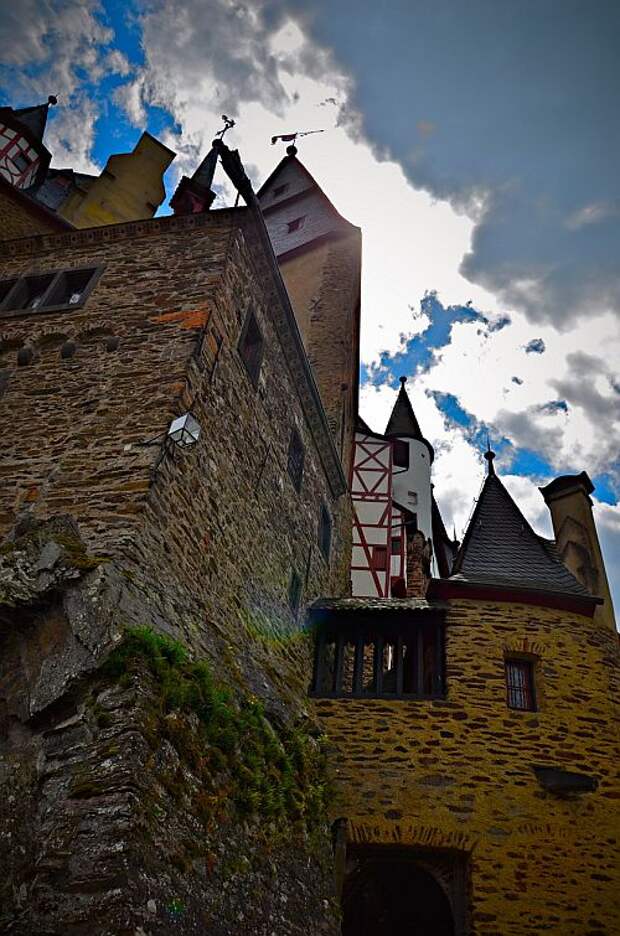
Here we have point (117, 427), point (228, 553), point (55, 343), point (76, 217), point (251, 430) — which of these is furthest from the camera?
point (76, 217)

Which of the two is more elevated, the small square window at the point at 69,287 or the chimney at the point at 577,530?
the chimney at the point at 577,530

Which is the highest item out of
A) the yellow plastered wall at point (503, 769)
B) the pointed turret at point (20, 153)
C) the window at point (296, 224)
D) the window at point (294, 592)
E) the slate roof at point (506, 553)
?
the window at point (296, 224)

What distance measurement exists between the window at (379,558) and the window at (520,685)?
7521 millimetres

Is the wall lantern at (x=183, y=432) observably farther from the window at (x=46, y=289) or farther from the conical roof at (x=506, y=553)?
the conical roof at (x=506, y=553)

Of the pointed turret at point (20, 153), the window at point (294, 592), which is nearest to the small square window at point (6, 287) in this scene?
the window at point (294, 592)

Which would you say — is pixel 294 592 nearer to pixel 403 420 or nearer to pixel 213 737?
pixel 213 737

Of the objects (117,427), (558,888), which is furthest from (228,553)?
(558,888)

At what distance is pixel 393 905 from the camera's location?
11.8m

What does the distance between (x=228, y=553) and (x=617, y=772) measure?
620cm

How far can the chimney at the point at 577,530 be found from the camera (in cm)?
1393

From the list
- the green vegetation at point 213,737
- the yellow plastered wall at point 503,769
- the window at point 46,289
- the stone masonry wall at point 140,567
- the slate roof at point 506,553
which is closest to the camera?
the stone masonry wall at point 140,567

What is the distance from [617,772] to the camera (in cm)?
887

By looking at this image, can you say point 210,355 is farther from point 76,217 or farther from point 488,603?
point 76,217

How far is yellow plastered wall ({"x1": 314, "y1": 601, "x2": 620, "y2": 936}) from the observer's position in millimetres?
7918
